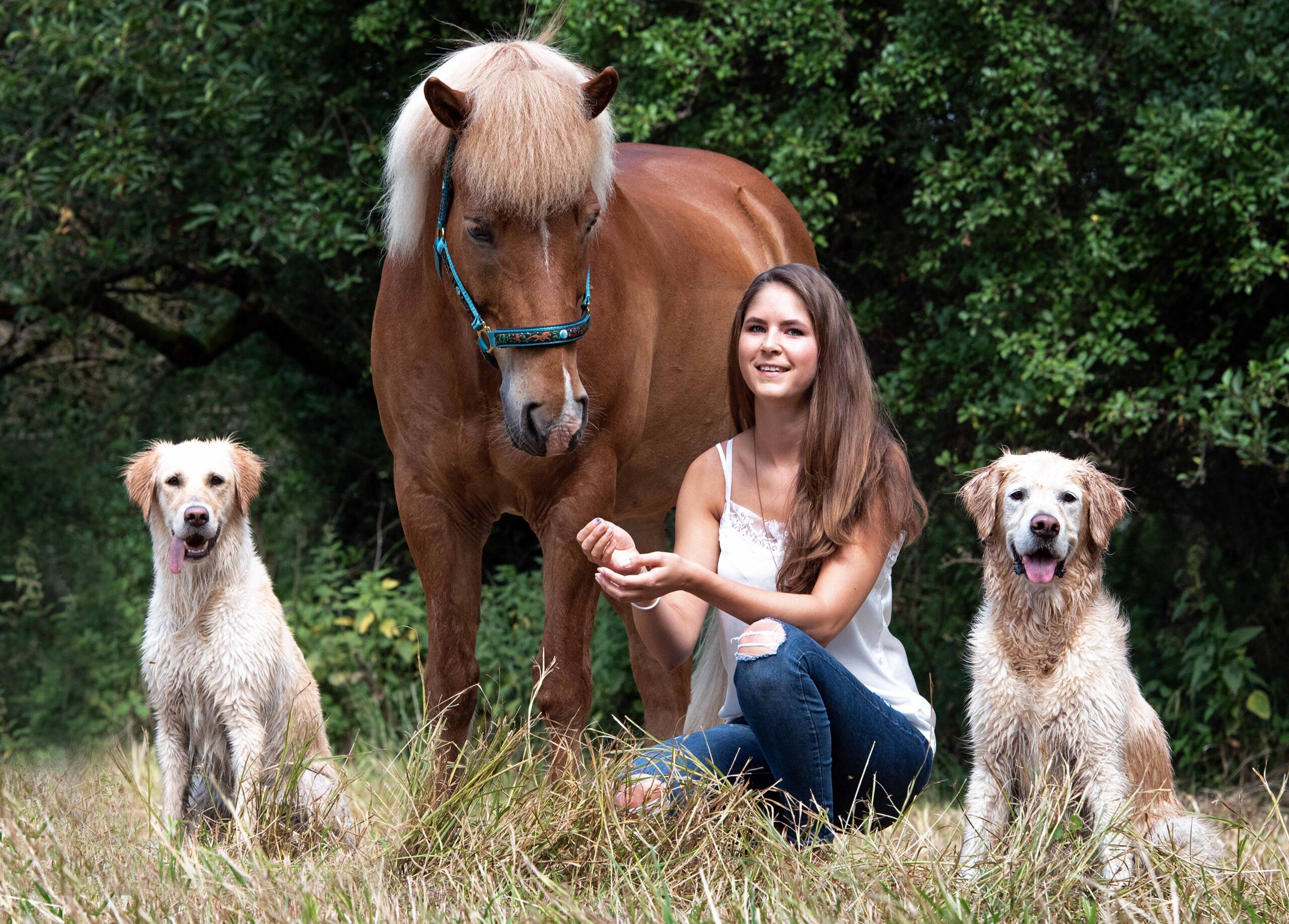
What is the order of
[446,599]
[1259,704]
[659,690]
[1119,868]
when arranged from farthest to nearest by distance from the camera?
[1259,704] < [659,690] < [446,599] < [1119,868]

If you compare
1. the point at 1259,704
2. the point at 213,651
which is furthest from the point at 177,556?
the point at 1259,704

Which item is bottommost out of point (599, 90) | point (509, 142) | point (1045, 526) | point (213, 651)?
point (213, 651)

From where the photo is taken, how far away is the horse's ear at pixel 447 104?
9.86 feet

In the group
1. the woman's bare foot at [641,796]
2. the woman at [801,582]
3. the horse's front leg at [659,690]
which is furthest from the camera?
the horse's front leg at [659,690]

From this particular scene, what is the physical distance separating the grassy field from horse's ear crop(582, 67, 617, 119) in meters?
1.56

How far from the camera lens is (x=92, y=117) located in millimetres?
6508

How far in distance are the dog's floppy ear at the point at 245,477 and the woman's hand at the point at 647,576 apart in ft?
3.73

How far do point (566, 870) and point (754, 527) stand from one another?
1.01m

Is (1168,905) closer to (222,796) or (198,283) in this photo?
(222,796)

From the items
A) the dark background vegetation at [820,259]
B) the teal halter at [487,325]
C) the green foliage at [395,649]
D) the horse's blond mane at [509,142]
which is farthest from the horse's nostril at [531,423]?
the green foliage at [395,649]

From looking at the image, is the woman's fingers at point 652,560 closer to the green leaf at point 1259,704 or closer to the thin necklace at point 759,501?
the thin necklace at point 759,501

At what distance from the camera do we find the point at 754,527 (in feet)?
10.8

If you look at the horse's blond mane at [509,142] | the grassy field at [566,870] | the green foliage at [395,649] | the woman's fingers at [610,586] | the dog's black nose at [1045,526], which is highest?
the horse's blond mane at [509,142]

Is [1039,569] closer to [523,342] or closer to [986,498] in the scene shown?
[986,498]
